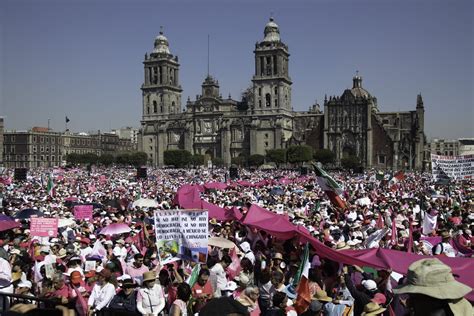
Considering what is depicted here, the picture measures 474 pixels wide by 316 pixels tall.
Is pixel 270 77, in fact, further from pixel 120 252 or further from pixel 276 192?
pixel 120 252

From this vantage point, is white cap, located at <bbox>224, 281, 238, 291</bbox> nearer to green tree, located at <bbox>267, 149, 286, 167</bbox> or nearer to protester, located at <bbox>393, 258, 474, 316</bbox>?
protester, located at <bbox>393, 258, 474, 316</bbox>

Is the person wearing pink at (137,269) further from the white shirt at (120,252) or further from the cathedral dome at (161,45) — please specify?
the cathedral dome at (161,45)

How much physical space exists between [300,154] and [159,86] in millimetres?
38311

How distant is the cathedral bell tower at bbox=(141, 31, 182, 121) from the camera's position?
116 meters

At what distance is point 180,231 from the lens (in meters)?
9.16

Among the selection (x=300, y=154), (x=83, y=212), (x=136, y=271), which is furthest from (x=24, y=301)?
(x=300, y=154)

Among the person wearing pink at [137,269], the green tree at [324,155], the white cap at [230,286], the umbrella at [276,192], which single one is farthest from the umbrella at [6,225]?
the green tree at [324,155]

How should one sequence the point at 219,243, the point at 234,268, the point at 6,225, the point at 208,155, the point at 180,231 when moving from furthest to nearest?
1. the point at 208,155
2. the point at 6,225
3. the point at 219,243
4. the point at 234,268
5. the point at 180,231

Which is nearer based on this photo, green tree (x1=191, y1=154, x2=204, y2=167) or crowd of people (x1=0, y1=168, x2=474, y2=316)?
crowd of people (x1=0, y1=168, x2=474, y2=316)

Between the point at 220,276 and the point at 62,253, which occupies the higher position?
the point at 220,276

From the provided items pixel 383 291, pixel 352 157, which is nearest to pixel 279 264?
pixel 383 291

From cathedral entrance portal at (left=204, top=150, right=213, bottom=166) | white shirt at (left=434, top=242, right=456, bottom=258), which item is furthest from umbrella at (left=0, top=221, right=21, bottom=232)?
cathedral entrance portal at (left=204, top=150, right=213, bottom=166)

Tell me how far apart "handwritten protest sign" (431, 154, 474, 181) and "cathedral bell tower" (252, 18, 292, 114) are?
84612mm

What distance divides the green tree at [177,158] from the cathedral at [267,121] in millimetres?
6776
